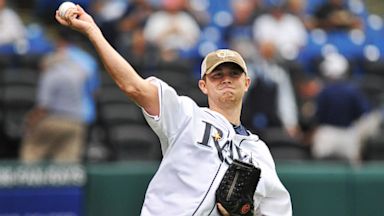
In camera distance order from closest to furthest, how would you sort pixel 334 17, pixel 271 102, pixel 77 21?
pixel 77 21 → pixel 271 102 → pixel 334 17

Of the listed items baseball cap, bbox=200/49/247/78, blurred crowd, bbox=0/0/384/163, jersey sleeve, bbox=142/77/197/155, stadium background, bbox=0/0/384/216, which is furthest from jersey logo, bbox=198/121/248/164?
blurred crowd, bbox=0/0/384/163

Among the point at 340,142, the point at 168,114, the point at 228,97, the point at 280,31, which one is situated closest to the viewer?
the point at 168,114

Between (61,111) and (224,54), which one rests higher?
(61,111)

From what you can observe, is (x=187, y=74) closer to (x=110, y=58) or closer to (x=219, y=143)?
(x=219, y=143)

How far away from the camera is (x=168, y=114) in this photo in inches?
176

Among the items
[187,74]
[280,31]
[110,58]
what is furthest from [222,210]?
[280,31]

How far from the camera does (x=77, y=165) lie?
812cm

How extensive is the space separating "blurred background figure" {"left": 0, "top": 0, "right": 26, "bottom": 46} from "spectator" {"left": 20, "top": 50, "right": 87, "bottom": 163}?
62.2 inches

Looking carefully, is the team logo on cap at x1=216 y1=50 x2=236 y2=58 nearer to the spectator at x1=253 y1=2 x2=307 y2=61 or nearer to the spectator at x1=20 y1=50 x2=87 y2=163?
the spectator at x1=20 y1=50 x2=87 y2=163

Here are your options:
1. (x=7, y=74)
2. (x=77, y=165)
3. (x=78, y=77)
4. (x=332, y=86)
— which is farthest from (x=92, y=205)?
(x=332, y=86)

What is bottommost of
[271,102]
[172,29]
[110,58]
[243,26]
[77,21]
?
[110,58]

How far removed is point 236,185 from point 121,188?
3811mm

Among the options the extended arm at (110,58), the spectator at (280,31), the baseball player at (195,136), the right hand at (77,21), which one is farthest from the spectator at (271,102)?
the right hand at (77,21)

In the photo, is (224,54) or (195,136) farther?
(224,54)
